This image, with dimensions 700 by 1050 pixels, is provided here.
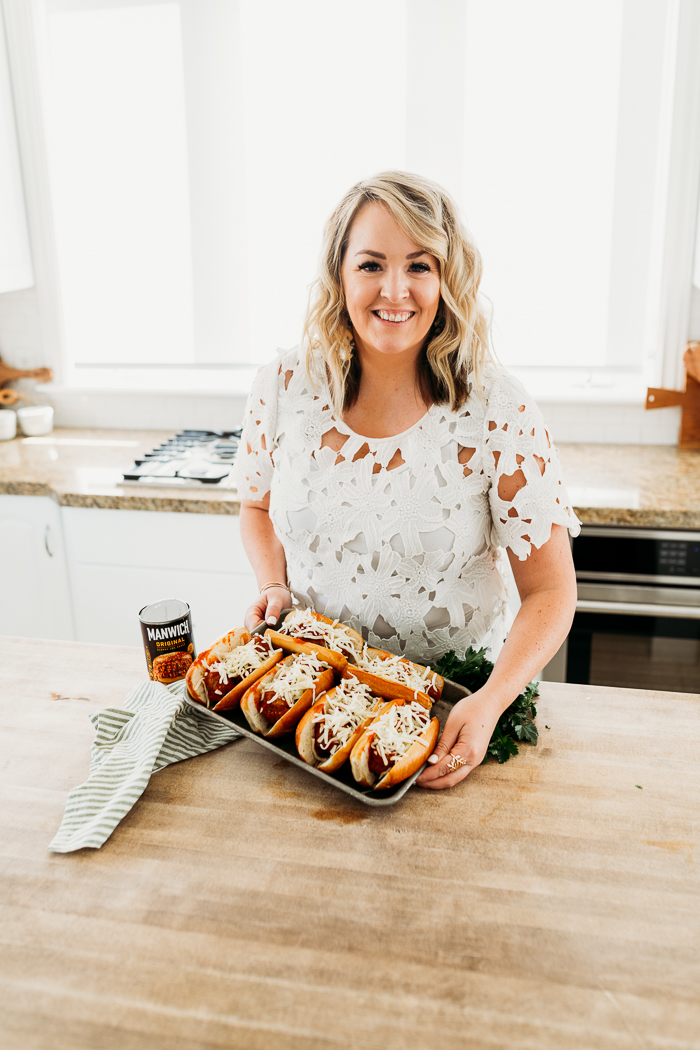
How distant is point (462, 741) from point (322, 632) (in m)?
0.28

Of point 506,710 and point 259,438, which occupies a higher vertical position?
point 259,438

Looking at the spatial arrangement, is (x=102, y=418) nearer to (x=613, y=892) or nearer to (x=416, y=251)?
(x=416, y=251)

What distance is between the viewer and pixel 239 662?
1164mm

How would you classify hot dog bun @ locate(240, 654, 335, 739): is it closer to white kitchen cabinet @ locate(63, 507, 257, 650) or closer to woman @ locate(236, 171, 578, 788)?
woman @ locate(236, 171, 578, 788)

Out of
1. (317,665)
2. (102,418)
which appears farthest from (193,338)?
(317,665)

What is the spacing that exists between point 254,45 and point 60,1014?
2980 millimetres

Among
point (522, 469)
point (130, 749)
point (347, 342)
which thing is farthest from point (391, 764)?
point (347, 342)

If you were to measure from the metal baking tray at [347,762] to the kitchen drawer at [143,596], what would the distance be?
1383mm

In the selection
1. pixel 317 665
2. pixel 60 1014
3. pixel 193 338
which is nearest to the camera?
pixel 60 1014

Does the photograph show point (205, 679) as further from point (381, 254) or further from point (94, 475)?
point (94, 475)

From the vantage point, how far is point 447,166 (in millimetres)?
2762

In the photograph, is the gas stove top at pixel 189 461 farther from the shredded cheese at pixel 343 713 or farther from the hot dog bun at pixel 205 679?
the shredded cheese at pixel 343 713

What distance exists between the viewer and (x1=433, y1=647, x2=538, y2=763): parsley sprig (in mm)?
1114

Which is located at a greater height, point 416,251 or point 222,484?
point 416,251
